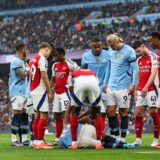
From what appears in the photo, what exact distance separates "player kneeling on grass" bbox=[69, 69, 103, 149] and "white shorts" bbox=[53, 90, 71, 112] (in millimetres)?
1634

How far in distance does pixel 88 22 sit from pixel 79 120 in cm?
3712

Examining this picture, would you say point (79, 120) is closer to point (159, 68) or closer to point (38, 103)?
point (38, 103)

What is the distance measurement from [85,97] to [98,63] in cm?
154

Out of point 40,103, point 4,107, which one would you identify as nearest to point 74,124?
point 40,103

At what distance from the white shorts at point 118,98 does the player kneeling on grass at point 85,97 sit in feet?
2.50

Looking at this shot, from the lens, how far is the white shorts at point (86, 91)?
13305mm

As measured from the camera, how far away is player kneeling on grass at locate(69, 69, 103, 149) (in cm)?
1330

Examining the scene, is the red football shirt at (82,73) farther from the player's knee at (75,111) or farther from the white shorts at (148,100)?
the white shorts at (148,100)

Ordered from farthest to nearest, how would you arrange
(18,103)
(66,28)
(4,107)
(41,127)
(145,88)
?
1. (66,28)
2. (4,107)
3. (18,103)
4. (145,88)
5. (41,127)

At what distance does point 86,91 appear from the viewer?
1336cm

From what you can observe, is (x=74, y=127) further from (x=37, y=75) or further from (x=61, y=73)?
(x=61, y=73)

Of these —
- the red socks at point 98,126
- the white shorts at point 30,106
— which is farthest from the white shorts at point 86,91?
the white shorts at point 30,106

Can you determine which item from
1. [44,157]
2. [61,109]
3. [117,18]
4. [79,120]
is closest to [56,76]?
[61,109]

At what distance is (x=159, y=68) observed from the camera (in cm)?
1392
